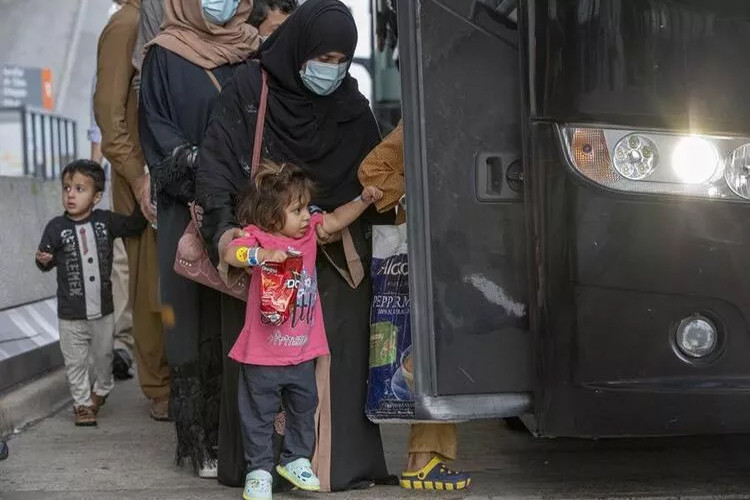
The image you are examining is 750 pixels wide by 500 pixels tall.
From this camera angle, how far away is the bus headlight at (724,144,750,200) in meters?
3.51

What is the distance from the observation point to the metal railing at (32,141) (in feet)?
30.7

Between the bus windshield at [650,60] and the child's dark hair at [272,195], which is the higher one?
the bus windshield at [650,60]

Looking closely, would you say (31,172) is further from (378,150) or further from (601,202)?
(601,202)

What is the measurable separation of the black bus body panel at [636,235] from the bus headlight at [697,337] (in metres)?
0.02

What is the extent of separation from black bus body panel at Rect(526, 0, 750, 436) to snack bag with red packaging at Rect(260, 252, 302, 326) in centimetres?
84

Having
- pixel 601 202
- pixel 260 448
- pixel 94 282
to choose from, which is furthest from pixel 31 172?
pixel 601 202

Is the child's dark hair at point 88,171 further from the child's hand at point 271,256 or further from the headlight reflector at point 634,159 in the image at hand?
the headlight reflector at point 634,159

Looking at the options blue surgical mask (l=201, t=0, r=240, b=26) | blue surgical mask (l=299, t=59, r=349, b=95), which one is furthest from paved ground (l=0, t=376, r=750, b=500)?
blue surgical mask (l=201, t=0, r=240, b=26)

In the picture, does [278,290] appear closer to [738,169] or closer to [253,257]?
[253,257]

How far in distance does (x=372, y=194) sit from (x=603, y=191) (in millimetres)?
858

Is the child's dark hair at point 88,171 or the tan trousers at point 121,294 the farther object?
the tan trousers at point 121,294

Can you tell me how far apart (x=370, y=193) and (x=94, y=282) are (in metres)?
2.17

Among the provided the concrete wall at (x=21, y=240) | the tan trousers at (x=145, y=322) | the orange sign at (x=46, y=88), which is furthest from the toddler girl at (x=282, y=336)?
the orange sign at (x=46, y=88)

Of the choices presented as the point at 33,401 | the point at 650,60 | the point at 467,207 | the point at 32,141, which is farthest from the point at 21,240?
the point at 650,60
